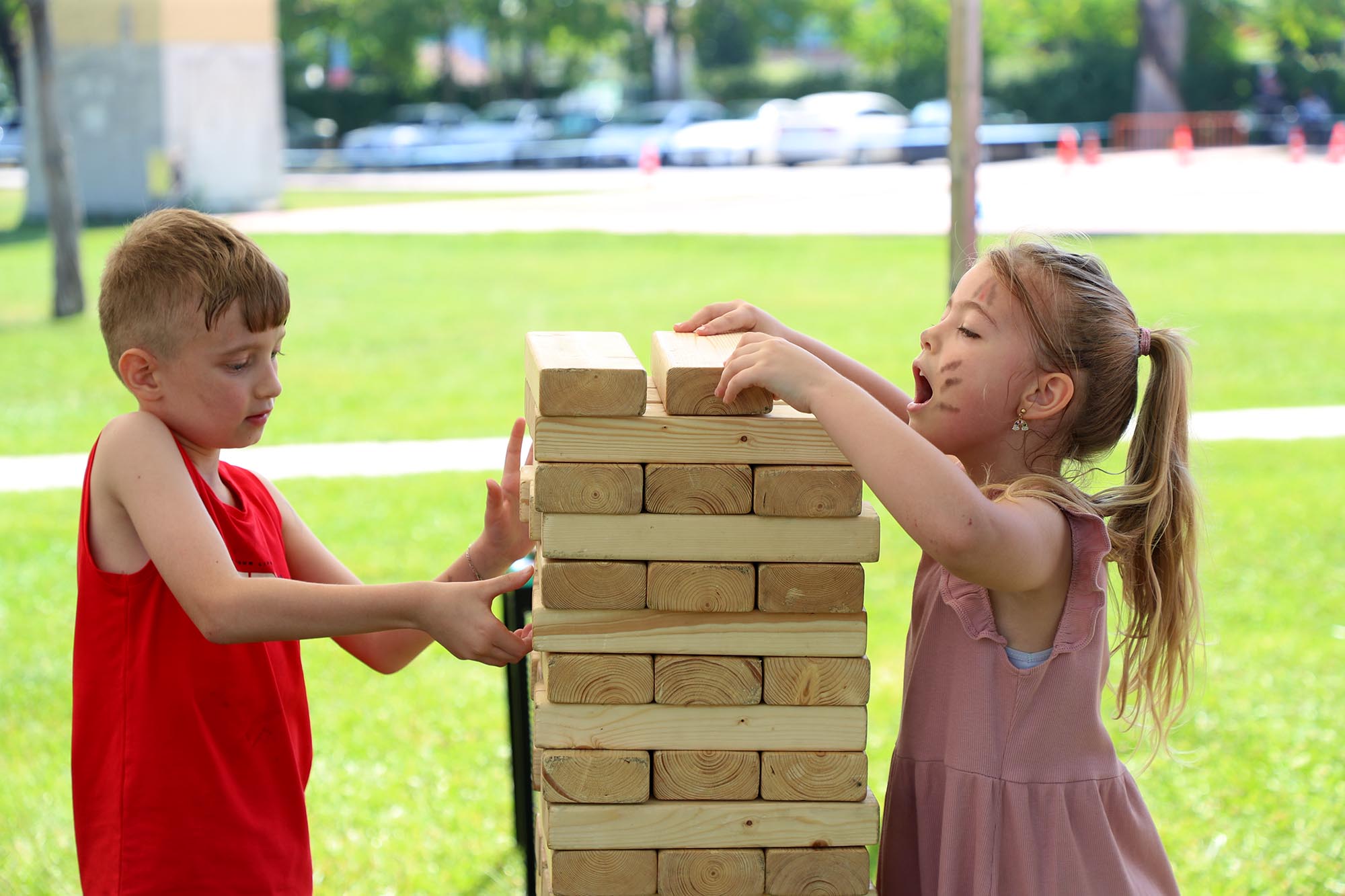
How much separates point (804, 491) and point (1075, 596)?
0.48 m

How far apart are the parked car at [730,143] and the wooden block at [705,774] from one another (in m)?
32.7

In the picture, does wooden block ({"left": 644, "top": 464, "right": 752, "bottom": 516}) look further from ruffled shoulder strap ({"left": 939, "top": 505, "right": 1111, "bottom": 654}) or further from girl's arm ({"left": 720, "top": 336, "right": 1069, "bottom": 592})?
ruffled shoulder strap ({"left": 939, "top": 505, "right": 1111, "bottom": 654})

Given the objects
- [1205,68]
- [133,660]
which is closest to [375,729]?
[133,660]

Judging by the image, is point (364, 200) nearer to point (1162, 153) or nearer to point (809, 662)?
point (1162, 153)

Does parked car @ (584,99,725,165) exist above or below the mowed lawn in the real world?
above

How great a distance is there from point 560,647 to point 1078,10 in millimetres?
48317

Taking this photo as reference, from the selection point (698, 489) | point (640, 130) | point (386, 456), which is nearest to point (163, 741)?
point (698, 489)

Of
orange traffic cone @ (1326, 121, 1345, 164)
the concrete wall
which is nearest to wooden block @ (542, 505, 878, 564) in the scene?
the concrete wall

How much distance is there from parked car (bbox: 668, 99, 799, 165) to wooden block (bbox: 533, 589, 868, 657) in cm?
3270

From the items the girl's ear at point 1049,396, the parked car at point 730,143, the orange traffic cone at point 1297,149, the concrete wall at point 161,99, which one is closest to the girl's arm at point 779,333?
the girl's ear at point 1049,396

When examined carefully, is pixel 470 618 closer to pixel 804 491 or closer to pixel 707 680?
pixel 707 680

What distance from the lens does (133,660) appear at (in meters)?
2.22

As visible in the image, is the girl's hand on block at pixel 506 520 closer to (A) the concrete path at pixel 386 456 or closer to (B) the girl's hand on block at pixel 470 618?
(B) the girl's hand on block at pixel 470 618

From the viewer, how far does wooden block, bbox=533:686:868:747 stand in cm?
201
